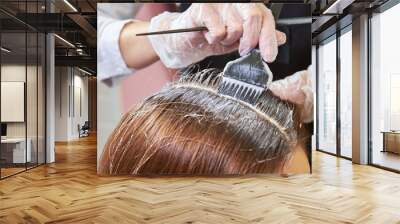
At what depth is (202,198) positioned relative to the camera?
194 inches

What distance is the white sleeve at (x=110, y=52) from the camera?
258 inches

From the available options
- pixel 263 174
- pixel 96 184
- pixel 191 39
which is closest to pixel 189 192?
pixel 96 184

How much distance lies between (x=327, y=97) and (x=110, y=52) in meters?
6.60

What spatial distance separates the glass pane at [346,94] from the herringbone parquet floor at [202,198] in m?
2.10

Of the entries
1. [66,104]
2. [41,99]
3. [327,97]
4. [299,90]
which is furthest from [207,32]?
[66,104]

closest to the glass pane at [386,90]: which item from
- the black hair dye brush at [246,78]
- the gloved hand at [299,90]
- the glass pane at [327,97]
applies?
the gloved hand at [299,90]

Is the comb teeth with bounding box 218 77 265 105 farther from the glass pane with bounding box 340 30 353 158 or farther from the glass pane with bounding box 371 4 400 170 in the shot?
the glass pane with bounding box 340 30 353 158

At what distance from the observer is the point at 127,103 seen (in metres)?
6.53

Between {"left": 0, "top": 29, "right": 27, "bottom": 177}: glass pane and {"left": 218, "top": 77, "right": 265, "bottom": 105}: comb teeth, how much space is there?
3.63 metres

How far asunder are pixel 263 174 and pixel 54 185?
3.44m

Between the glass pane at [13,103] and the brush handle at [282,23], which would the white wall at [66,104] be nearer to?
the glass pane at [13,103]

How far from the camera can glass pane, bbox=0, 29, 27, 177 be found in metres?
6.66

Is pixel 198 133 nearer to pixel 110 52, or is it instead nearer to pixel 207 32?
pixel 207 32

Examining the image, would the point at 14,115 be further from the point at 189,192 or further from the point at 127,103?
the point at 189,192
